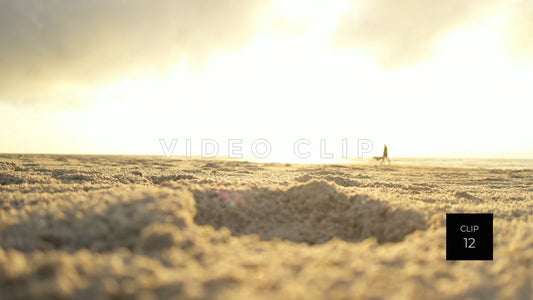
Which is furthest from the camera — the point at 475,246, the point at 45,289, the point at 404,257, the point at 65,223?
the point at 475,246

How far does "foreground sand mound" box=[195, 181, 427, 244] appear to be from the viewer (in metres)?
3.50

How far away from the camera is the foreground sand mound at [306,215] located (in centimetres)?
350

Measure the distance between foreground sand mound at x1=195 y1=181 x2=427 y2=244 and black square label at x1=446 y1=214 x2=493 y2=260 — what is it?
369mm

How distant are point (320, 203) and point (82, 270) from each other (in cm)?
310

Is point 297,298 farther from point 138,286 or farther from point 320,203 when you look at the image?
point 320,203

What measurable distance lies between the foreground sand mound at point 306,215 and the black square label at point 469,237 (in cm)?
37

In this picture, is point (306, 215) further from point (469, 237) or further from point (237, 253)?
point (237, 253)

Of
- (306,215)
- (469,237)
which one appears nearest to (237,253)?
(306,215)

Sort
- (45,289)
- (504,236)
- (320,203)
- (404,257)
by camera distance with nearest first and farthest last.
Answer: (45,289)
(404,257)
(504,236)
(320,203)

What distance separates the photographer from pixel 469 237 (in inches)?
112

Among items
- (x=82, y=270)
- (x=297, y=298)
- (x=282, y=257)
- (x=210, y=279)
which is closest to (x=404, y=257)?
(x=282, y=257)

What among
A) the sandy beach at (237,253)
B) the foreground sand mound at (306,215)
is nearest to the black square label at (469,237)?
the sandy beach at (237,253)

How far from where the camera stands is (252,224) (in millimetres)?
3615

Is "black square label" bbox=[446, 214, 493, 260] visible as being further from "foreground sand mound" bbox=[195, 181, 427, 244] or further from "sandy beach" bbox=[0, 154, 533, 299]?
"foreground sand mound" bbox=[195, 181, 427, 244]
